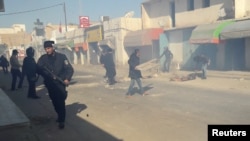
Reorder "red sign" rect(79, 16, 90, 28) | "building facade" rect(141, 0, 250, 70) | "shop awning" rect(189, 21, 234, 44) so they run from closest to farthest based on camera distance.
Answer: "shop awning" rect(189, 21, 234, 44), "building facade" rect(141, 0, 250, 70), "red sign" rect(79, 16, 90, 28)

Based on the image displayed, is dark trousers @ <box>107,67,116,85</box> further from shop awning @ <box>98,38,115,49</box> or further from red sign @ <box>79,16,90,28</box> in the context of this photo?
red sign @ <box>79,16,90,28</box>

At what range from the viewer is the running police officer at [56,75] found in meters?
6.29

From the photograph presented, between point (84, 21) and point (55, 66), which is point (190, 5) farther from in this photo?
point (84, 21)

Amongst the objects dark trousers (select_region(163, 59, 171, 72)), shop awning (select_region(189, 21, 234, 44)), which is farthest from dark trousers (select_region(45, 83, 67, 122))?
dark trousers (select_region(163, 59, 171, 72))

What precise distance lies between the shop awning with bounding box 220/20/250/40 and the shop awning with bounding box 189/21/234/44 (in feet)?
1.22

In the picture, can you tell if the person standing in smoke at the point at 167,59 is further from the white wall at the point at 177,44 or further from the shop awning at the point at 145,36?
the shop awning at the point at 145,36

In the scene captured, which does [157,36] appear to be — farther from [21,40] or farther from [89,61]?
[21,40]

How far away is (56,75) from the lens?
20.8ft

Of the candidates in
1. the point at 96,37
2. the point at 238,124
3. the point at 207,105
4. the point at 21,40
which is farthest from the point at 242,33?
the point at 21,40

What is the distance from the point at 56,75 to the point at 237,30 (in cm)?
1180

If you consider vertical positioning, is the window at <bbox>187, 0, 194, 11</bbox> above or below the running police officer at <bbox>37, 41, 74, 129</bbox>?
above

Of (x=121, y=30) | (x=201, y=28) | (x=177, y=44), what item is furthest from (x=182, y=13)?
(x=121, y=30)

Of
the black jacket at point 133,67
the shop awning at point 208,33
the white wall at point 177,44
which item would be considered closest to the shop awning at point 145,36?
the white wall at point 177,44

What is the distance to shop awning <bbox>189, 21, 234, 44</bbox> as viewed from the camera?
1625 centimetres
